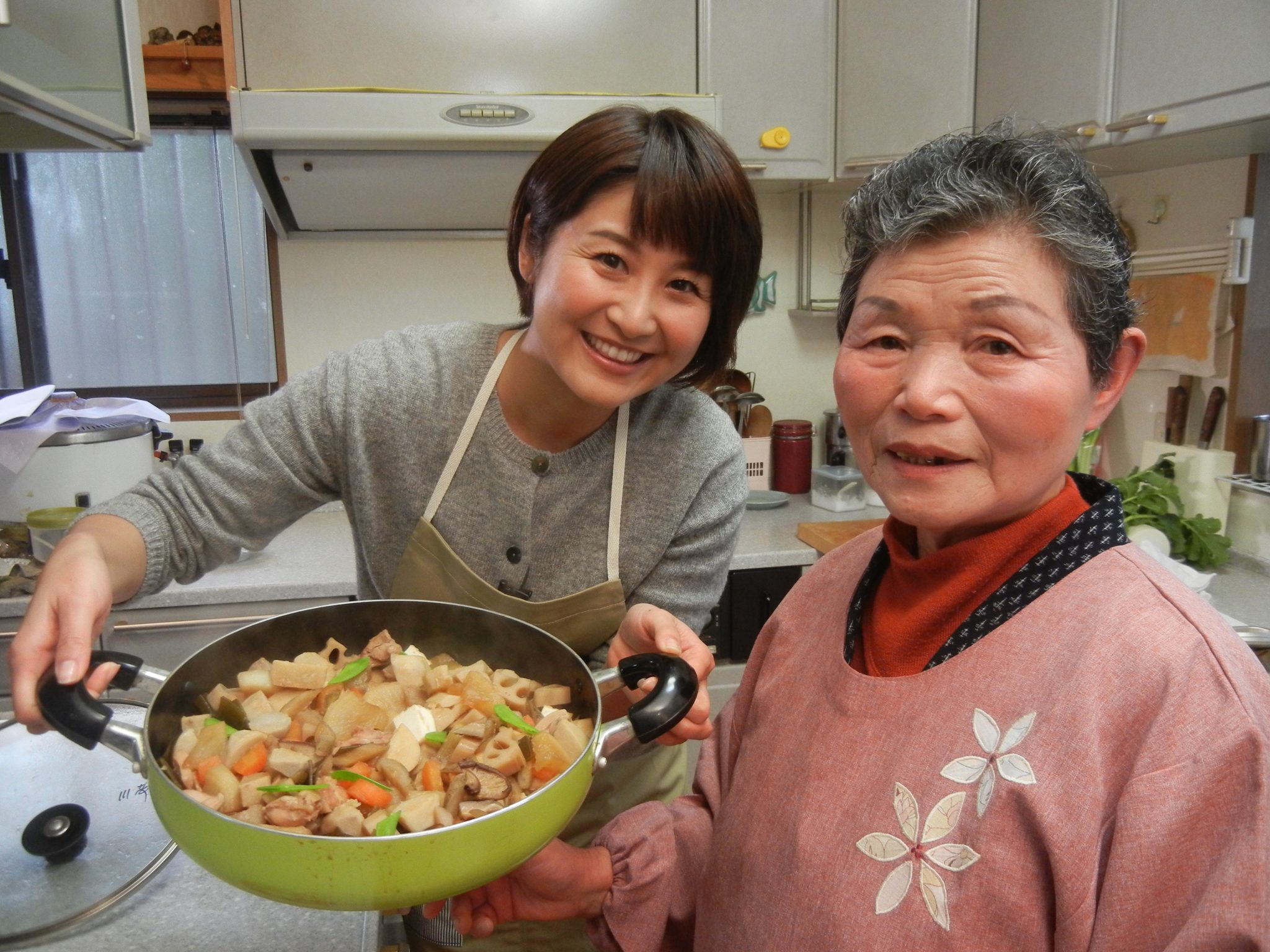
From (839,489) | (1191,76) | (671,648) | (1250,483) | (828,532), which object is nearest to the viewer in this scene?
(671,648)

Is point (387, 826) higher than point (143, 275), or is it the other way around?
point (143, 275)

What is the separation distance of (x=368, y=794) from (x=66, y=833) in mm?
368

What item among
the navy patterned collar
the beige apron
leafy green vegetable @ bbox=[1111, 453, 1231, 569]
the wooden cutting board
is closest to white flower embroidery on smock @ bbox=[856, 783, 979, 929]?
the navy patterned collar

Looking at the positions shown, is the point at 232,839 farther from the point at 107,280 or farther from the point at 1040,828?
the point at 107,280

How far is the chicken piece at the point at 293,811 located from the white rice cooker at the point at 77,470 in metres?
1.75

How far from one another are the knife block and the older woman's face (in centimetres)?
170

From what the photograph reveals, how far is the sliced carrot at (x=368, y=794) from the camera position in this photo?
65 centimetres

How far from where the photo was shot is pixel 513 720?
743 millimetres

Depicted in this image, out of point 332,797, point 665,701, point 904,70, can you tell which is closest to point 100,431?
point 332,797

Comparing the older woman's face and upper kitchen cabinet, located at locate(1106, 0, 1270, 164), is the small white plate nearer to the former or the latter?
upper kitchen cabinet, located at locate(1106, 0, 1270, 164)

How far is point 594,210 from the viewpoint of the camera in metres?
1.08

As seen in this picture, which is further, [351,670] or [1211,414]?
[1211,414]

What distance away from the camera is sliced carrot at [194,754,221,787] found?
66 centimetres

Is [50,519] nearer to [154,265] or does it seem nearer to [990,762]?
[154,265]
